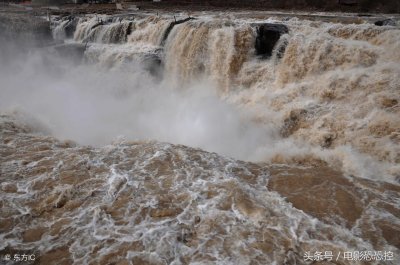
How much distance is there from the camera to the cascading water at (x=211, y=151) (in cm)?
508

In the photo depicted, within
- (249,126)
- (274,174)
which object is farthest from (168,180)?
(249,126)

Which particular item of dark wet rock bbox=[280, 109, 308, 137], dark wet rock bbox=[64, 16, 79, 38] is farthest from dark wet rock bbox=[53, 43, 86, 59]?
dark wet rock bbox=[280, 109, 308, 137]

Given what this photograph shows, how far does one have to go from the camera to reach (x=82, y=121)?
1108 cm

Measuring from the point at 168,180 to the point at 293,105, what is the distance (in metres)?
4.69

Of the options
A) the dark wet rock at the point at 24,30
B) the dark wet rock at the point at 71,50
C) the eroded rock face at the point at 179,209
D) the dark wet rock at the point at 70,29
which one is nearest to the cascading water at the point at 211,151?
the eroded rock face at the point at 179,209

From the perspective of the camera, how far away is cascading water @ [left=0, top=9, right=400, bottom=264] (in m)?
5.08

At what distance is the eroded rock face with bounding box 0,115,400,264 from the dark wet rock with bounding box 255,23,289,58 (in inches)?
211

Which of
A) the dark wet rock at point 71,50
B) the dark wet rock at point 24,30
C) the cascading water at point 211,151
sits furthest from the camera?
the dark wet rock at point 24,30

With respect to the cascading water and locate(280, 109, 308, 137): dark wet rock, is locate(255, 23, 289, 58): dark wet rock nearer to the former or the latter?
Result: the cascading water

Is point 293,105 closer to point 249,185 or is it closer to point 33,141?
point 249,185

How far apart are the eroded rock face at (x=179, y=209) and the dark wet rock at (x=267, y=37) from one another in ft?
17.6

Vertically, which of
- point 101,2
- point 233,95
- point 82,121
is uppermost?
point 101,2

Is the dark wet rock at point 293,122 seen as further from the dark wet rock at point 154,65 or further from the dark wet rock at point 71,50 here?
the dark wet rock at point 71,50

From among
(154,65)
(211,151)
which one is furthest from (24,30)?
(211,151)
